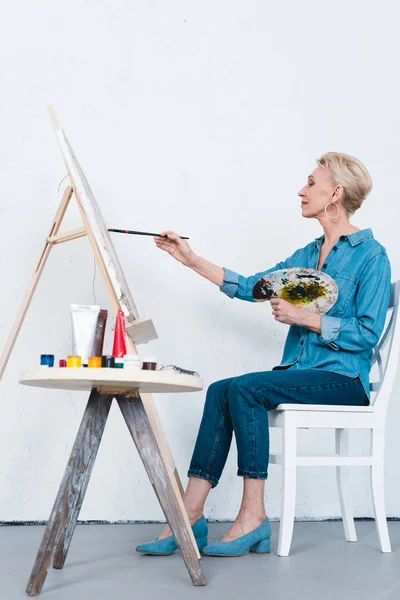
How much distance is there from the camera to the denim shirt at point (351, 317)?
211 centimetres

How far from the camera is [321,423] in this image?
2053mm

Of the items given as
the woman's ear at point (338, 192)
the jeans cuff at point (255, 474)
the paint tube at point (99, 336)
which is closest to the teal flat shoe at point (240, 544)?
the jeans cuff at point (255, 474)

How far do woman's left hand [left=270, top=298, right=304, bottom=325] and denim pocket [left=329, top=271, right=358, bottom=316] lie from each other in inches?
5.0

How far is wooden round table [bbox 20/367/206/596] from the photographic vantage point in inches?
60.1

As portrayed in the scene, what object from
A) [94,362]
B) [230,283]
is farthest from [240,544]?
[230,283]

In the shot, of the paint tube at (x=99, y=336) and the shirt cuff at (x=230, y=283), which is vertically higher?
the shirt cuff at (x=230, y=283)

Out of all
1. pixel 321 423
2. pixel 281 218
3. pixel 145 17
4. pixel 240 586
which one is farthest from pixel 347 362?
pixel 145 17

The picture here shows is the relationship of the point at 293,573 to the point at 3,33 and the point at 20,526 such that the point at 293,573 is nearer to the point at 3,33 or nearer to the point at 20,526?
the point at 20,526

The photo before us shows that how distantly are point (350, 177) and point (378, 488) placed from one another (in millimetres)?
973

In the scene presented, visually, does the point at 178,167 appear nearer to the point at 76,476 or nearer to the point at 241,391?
the point at 241,391

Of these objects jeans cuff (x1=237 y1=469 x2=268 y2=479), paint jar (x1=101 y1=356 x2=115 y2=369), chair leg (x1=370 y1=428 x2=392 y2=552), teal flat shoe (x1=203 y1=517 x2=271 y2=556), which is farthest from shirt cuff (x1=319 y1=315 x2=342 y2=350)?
paint jar (x1=101 y1=356 x2=115 y2=369)

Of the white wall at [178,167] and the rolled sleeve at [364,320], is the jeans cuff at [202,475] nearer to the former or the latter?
the rolled sleeve at [364,320]

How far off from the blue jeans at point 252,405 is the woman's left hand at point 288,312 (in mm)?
148

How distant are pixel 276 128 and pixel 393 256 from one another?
752mm
